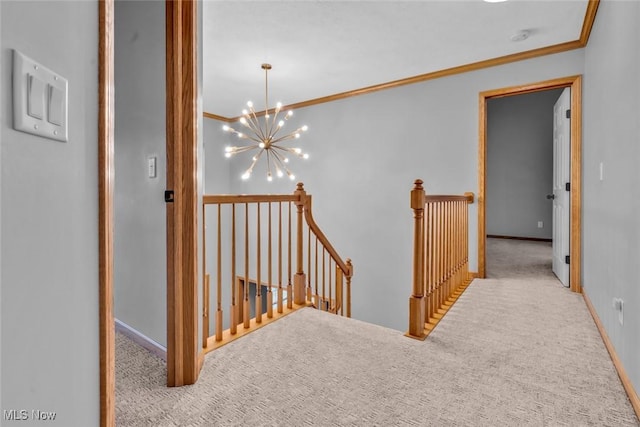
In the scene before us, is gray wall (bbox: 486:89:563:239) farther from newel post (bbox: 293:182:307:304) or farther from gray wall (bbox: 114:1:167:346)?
gray wall (bbox: 114:1:167:346)

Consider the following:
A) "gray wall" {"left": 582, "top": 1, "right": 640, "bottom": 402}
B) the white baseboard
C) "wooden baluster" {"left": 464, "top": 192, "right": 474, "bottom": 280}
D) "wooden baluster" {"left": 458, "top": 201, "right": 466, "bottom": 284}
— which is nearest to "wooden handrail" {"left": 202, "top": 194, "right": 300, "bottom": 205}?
the white baseboard

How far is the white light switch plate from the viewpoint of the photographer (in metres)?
0.45

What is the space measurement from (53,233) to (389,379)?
4.94ft

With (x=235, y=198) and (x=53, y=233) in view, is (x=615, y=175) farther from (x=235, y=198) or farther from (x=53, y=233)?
(x=53, y=233)

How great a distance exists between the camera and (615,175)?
1.89 metres

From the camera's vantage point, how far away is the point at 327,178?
16.2ft

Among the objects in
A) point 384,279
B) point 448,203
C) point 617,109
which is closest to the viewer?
point 617,109

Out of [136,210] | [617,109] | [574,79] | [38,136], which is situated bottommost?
[136,210]

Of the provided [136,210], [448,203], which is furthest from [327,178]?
[136,210]

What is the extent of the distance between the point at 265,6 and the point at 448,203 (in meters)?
2.17

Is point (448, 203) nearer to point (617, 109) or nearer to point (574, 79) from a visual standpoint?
point (617, 109)

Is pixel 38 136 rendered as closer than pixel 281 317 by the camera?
Yes

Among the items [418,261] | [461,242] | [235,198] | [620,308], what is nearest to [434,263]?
[418,261]

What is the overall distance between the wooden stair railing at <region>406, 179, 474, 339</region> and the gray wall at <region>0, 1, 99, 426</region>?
1.89m
